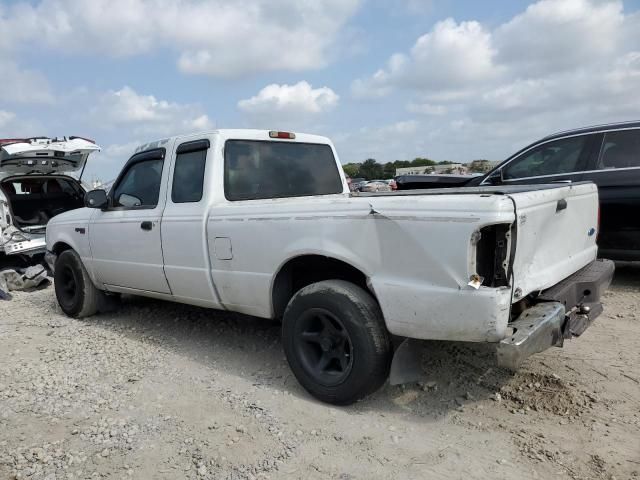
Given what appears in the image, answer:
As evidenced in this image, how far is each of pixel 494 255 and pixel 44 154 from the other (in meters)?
7.80

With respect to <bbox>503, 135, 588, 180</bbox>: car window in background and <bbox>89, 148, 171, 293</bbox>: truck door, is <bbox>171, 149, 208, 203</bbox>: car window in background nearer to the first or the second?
<bbox>89, 148, 171, 293</bbox>: truck door

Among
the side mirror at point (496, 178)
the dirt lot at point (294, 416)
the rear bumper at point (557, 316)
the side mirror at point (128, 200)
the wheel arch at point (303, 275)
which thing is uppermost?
the side mirror at point (128, 200)

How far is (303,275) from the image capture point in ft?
12.7

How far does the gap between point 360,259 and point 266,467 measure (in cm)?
126

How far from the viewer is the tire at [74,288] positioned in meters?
5.69

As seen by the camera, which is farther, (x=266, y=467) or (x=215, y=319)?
(x=215, y=319)

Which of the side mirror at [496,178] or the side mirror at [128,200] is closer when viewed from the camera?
the side mirror at [128,200]

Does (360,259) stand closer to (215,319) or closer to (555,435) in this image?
(555,435)

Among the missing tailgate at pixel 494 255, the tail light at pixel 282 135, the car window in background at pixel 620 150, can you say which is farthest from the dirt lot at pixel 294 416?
the car window in background at pixel 620 150

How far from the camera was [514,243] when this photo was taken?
2732mm

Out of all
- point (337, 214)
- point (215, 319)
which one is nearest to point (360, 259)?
point (337, 214)

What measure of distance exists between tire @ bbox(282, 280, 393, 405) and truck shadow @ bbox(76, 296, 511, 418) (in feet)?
0.63

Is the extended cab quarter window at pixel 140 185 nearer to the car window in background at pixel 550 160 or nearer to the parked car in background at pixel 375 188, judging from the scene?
the parked car in background at pixel 375 188

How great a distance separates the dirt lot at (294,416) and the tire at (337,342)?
0.57ft
